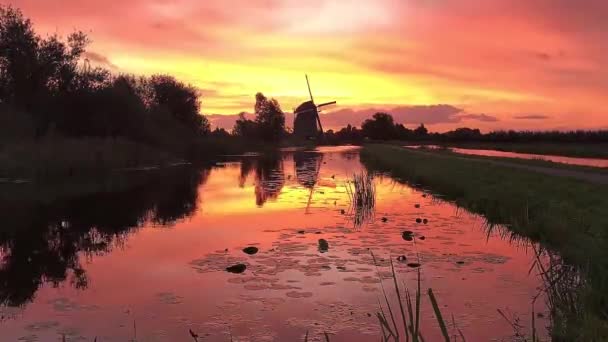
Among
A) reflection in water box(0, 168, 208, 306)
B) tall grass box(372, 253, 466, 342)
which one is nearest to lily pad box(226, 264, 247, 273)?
reflection in water box(0, 168, 208, 306)

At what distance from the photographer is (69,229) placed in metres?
17.8

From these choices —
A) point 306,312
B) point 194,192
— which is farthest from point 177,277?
point 194,192

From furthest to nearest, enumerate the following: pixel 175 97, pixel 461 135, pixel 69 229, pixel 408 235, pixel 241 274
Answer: pixel 461 135
pixel 175 97
pixel 69 229
pixel 408 235
pixel 241 274

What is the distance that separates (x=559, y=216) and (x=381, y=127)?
177 meters

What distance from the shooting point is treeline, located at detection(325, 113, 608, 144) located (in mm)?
114875

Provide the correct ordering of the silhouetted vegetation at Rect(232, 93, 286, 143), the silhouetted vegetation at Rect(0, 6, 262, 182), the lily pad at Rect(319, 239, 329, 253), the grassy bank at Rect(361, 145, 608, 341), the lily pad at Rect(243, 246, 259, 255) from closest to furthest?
the grassy bank at Rect(361, 145, 608, 341)
the lily pad at Rect(243, 246, 259, 255)
the lily pad at Rect(319, 239, 329, 253)
the silhouetted vegetation at Rect(0, 6, 262, 182)
the silhouetted vegetation at Rect(232, 93, 286, 143)

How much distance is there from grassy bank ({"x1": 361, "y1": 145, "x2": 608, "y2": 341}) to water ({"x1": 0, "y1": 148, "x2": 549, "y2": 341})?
101 centimetres

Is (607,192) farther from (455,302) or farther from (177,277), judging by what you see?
(177,277)

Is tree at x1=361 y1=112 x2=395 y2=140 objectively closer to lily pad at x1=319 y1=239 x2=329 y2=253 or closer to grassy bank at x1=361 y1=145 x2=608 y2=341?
grassy bank at x1=361 y1=145 x2=608 y2=341

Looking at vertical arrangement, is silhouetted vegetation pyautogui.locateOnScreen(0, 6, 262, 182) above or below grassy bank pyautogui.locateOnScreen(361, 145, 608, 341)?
above

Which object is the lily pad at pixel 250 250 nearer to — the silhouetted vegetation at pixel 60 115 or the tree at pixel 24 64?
the silhouetted vegetation at pixel 60 115

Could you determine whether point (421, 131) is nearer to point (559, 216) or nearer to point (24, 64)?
point (24, 64)

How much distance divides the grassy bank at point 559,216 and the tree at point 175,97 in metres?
70.3

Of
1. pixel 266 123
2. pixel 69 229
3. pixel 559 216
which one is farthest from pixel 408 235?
pixel 266 123
